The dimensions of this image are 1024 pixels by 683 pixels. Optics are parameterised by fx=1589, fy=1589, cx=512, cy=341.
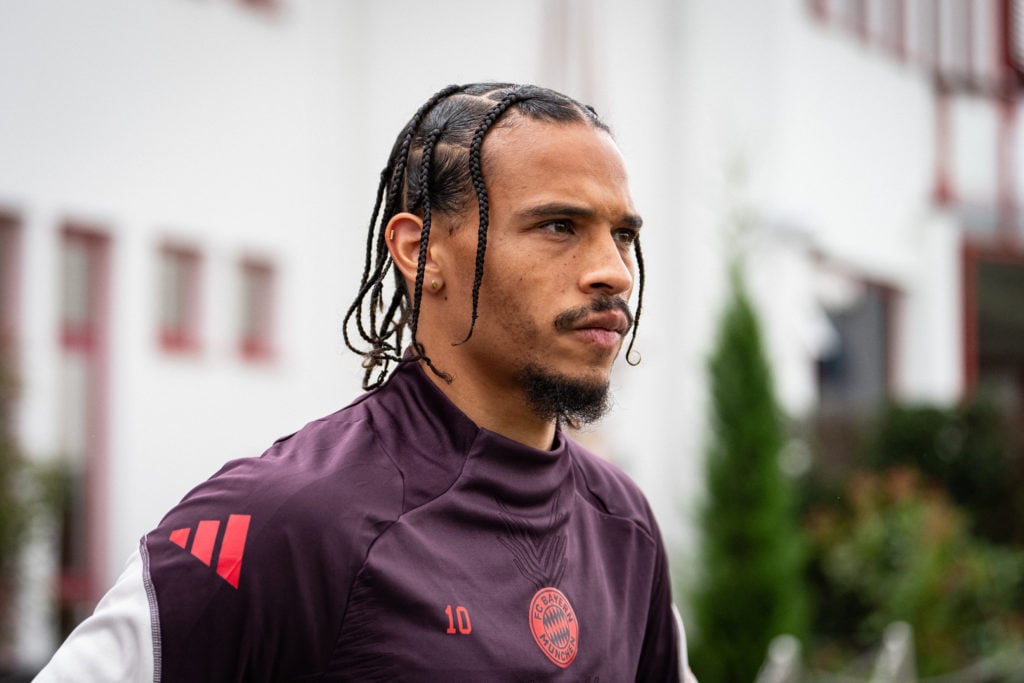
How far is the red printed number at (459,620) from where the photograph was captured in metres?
2.40

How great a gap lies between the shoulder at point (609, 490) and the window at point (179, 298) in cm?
1122

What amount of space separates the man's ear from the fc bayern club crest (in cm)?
58

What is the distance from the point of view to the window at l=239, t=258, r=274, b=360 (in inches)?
580

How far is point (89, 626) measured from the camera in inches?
88.7

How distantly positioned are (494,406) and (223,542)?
0.54 meters

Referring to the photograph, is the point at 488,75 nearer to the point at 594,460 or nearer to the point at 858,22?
the point at 858,22

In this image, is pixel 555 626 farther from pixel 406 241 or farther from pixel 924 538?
pixel 924 538

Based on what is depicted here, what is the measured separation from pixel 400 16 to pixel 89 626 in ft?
47.9

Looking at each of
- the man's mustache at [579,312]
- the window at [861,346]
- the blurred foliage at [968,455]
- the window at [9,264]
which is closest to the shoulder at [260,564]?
the man's mustache at [579,312]

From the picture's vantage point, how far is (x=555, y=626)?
2533 millimetres

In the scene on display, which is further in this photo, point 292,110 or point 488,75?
point 488,75

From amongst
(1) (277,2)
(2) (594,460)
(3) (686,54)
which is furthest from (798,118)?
(2) (594,460)

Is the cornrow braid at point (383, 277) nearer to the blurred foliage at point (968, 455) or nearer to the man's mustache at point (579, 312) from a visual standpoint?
the man's mustache at point (579, 312)

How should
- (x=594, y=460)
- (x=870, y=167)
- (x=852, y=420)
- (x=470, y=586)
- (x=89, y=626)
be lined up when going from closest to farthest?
1. (x=89, y=626)
2. (x=470, y=586)
3. (x=594, y=460)
4. (x=852, y=420)
5. (x=870, y=167)
